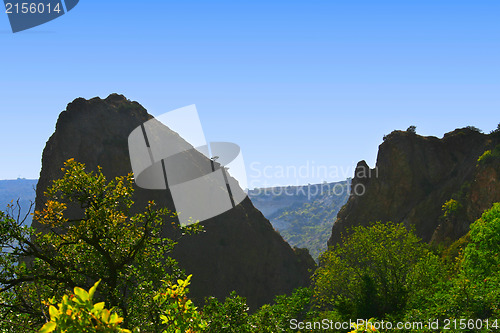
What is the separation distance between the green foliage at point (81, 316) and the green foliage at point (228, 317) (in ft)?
29.5

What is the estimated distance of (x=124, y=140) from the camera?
3573 inches

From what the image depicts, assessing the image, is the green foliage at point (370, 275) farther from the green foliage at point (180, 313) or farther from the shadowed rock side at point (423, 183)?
the shadowed rock side at point (423, 183)

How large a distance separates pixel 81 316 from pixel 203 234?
284 feet

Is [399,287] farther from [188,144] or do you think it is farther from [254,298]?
[188,144]

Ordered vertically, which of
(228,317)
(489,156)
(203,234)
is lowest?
(203,234)

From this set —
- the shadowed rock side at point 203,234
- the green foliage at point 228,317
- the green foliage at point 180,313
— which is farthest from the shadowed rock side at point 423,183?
the green foliage at point 180,313

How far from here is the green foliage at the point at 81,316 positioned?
3.91m

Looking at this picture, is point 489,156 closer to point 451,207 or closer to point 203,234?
point 451,207

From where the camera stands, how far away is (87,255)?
461 inches

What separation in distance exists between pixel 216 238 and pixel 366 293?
201 ft

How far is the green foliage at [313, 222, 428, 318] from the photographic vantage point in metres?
31.3

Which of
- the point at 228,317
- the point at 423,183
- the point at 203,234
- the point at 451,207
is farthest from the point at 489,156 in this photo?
the point at 228,317

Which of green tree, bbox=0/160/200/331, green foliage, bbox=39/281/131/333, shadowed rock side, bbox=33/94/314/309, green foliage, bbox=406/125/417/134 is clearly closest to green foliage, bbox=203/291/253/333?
green tree, bbox=0/160/200/331

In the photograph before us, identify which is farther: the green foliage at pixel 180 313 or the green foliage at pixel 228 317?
the green foliage at pixel 228 317
